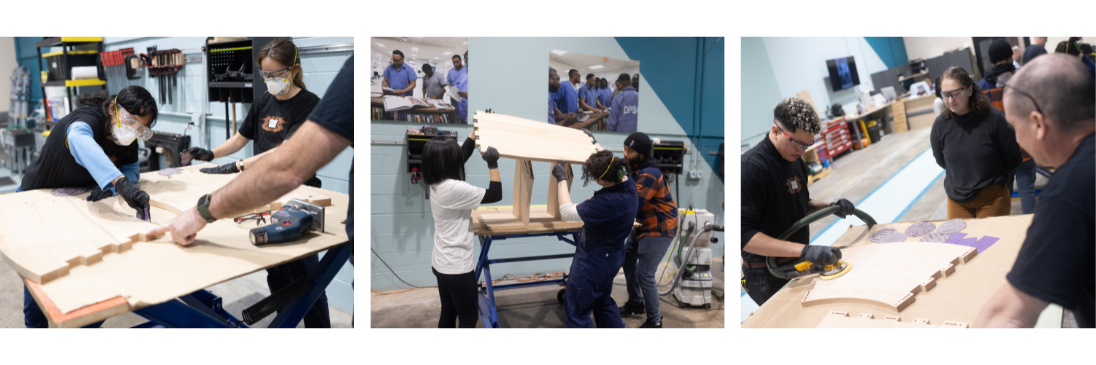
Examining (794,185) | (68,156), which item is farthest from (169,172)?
(794,185)

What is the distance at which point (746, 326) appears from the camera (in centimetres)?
201

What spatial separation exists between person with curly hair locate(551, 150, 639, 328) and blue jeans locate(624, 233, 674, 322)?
0.28 m

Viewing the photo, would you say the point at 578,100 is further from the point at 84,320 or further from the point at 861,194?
the point at 84,320

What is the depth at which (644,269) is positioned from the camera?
249 cm

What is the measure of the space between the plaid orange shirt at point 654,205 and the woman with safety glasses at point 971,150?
108cm

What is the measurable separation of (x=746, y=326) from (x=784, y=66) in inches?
43.1

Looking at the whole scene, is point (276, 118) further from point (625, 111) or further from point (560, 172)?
point (625, 111)

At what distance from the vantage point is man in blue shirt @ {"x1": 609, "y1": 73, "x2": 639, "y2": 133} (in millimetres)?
2564

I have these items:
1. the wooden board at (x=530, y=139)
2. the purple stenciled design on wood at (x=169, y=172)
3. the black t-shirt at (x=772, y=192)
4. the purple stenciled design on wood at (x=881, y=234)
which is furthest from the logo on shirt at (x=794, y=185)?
the purple stenciled design on wood at (x=169, y=172)

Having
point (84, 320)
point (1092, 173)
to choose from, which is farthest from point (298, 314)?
point (1092, 173)

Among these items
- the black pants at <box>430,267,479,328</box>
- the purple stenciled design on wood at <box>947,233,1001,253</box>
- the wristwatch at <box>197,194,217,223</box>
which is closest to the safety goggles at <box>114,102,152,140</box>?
the wristwatch at <box>197,194,217,223</box>

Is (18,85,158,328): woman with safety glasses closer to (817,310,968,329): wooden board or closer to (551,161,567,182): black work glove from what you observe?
(551,161,567,182): black work glove

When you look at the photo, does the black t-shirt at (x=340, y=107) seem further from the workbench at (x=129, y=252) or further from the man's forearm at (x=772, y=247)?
the man's forearm at (x=772, y=247)

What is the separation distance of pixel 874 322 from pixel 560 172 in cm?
133
